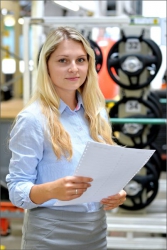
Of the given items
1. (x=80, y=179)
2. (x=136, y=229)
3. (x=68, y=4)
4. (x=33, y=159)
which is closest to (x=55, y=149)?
(x=33, y=159)

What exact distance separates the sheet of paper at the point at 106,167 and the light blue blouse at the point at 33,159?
0.11 m

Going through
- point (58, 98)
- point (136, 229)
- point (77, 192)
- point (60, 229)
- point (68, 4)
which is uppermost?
point (68, 4)

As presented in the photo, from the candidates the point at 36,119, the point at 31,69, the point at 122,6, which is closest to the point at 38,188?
the point at 36,119

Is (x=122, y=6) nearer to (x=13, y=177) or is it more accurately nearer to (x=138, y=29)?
(x=138, y=29)

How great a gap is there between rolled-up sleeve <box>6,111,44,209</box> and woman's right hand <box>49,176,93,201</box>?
0.13 m

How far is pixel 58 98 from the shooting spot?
6.23 ft

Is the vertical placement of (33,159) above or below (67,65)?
below

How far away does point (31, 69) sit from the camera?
439cm

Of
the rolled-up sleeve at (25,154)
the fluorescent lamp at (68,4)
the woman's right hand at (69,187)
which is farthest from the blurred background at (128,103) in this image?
the woman's right hand at (69,187)

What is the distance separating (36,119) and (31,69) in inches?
103

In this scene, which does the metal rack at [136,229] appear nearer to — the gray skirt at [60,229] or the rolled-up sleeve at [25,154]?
the gray skirt at [60,229]

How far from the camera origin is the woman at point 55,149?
1.80 m

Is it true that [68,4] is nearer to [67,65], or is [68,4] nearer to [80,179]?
[67,65]

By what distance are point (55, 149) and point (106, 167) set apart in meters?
0.21
